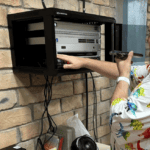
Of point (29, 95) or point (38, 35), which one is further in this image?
point (29, 95)

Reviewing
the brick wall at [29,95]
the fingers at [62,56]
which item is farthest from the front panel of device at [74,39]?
the brick wall at [29,95]

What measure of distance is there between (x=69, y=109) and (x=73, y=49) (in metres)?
0.50

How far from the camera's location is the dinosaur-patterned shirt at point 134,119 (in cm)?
73

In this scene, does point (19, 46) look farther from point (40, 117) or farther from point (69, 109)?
point (69, 109)

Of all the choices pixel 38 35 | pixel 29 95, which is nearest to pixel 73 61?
pixel 38 35

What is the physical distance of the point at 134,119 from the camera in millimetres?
738

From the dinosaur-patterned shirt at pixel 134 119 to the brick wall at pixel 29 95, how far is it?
45cm

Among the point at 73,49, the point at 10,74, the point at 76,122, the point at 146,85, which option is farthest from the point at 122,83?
the point at 10,74

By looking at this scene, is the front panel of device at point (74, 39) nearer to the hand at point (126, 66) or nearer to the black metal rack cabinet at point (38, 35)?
the black metal rack cabinet at point (38, 35)

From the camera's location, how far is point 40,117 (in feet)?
3.58

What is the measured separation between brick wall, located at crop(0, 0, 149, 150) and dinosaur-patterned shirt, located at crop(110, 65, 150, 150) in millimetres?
448

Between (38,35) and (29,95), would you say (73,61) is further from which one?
(29,95)

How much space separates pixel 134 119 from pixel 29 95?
578 millimetres

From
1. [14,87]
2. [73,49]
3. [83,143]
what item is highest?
[73,49]
